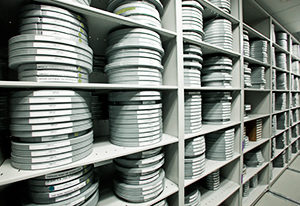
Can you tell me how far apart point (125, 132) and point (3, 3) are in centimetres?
93

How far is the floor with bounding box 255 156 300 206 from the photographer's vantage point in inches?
77.3

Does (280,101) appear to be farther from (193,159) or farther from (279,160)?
(193,159)

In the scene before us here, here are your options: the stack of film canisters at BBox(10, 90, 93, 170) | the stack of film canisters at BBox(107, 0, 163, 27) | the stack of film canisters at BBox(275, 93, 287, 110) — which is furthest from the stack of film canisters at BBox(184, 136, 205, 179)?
the stack of film canisters at BBox(275, 93, 287, 110)

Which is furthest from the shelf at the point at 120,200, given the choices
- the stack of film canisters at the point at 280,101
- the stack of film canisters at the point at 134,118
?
the stack of film canisters at the point at 280,101

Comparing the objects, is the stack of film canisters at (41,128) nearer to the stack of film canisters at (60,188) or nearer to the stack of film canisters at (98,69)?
the stack of film canisters at (60,188)

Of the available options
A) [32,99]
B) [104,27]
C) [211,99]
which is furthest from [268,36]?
[32,99]

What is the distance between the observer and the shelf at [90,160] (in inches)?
21.6

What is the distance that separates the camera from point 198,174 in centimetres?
120

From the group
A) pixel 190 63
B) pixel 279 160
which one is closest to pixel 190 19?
pixel 190 63

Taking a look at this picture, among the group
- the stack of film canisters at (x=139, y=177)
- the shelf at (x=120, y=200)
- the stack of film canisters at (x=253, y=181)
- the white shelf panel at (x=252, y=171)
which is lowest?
the stack of film canisters at (x=253, y=181)

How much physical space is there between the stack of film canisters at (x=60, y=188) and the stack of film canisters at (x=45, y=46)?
0.49m

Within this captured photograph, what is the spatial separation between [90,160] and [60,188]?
0.19 metres

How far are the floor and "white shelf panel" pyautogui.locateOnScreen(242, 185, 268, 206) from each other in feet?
0.33

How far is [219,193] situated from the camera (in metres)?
1.50
